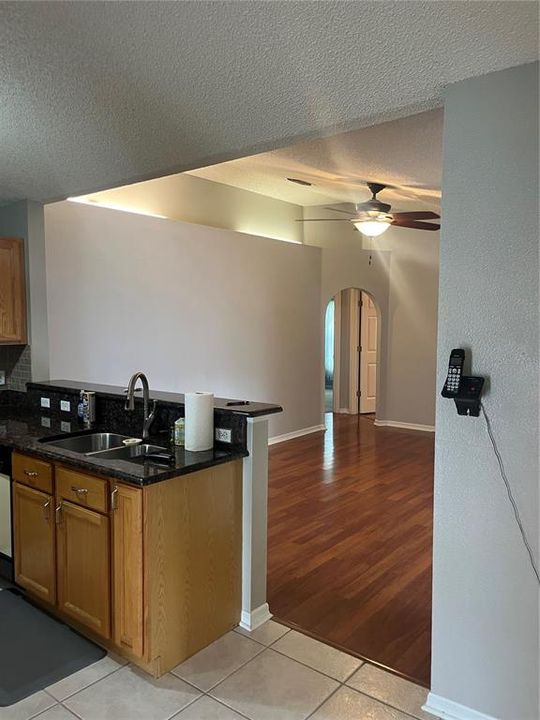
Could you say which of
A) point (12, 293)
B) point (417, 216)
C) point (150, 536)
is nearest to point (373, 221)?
point (417, 216)

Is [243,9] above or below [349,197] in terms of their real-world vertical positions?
below

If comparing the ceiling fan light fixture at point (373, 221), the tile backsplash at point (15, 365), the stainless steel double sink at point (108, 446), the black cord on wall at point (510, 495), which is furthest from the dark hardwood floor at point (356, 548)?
the ceiling fan light fixture at point (373, 221)

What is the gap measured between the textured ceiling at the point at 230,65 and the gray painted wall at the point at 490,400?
214 mm

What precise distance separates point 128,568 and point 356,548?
6.09ft

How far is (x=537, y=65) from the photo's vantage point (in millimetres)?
1753

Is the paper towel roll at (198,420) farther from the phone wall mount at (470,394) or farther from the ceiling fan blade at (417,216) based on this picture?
the ceiling fan blade at (417,216)

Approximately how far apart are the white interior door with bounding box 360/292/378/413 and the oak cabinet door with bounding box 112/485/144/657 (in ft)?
22.5

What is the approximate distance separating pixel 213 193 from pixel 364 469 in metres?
3.41

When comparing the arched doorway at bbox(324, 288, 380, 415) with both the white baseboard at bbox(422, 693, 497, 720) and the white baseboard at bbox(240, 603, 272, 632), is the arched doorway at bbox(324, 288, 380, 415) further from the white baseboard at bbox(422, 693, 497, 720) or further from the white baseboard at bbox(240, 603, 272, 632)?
the white baseboard at bbox(422, 693, 497, 720)

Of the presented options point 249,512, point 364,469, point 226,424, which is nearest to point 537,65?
point 226,424

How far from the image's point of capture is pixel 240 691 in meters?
2.24

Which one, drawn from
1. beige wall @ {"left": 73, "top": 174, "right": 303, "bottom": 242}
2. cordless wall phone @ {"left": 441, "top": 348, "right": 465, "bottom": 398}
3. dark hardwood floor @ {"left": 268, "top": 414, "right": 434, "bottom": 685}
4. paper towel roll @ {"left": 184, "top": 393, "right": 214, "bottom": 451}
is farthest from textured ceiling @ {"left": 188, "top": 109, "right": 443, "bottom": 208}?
dark hardwood floor @ {"left": 268, "top": 414, "right": 434, "bottom": 685}

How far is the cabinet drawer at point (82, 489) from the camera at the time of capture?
2.38 m

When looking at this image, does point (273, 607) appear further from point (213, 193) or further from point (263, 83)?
point (213, 193)
